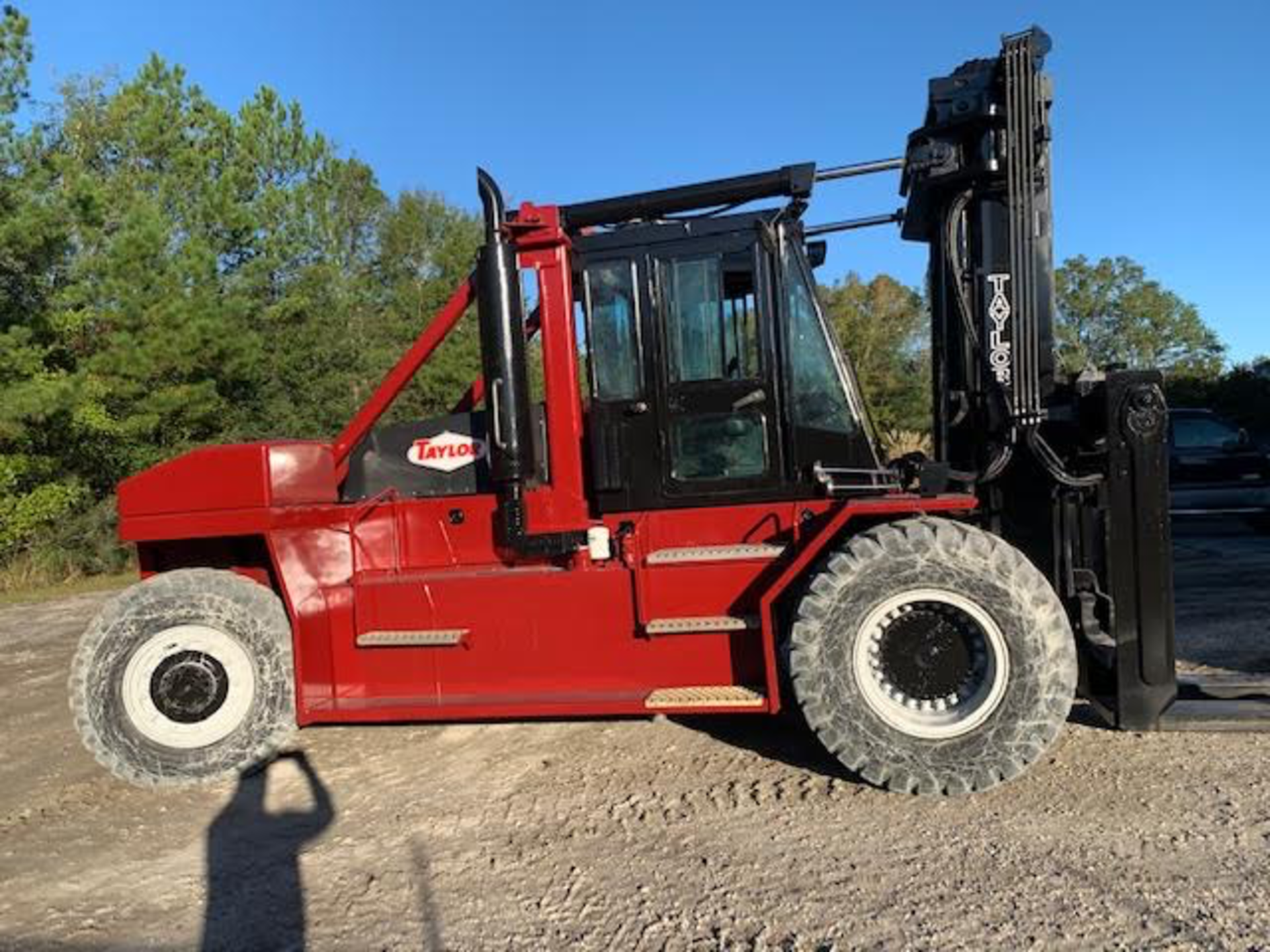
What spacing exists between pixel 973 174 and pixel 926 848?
3.38 m

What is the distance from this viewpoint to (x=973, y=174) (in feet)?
16.4

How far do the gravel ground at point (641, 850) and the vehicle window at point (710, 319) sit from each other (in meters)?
2.06

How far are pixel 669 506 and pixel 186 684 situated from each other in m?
2.84

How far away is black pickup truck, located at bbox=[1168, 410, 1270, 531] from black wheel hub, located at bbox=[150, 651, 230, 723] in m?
12.5

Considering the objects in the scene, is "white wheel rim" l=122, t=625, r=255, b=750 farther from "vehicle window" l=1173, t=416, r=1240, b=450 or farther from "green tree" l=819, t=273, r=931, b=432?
"vehicle window" l=1173, t=416, r=1240, b=450

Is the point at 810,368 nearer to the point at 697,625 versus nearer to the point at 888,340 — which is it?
the point at 697,625

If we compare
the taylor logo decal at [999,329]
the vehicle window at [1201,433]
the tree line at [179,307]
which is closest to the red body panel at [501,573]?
the taylor logo decal at [999,329]

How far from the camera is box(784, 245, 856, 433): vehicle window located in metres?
4.96

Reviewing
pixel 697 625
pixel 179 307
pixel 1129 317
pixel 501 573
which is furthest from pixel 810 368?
pixel 1129 317

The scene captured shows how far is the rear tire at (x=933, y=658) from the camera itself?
14.0 feet

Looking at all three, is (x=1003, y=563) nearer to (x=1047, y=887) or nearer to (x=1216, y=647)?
(x=1047, y=887)

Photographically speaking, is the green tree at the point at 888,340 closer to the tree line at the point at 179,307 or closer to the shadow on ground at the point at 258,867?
the tree line at the point at 179,307

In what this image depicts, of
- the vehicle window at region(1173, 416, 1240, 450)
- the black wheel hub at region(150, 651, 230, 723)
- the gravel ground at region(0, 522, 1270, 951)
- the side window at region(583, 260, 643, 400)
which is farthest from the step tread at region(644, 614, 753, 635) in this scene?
the vehicle window at region(1173, 416, 1240, 450)

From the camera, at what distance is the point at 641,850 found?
3934 mm
